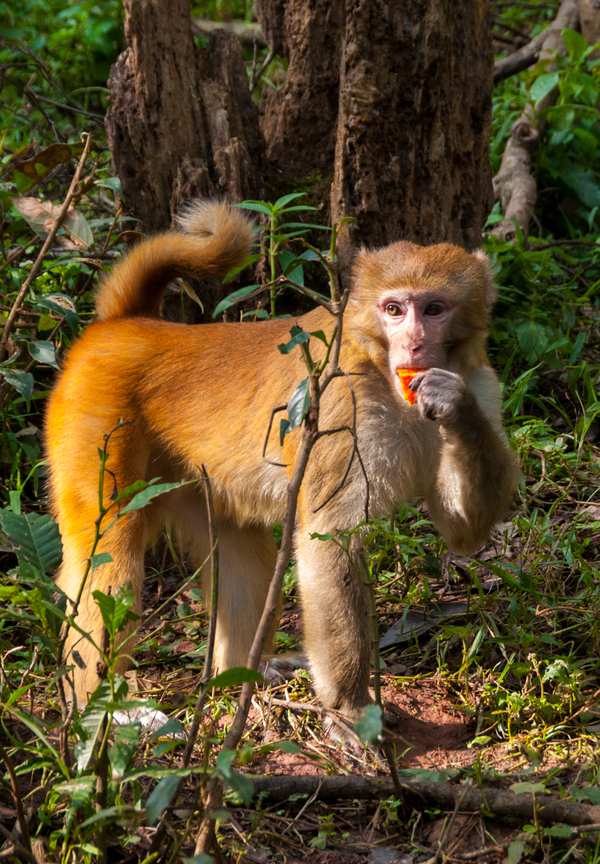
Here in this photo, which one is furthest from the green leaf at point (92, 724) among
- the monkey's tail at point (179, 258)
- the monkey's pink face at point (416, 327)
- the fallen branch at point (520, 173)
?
the fallen branch at point (520, 173)

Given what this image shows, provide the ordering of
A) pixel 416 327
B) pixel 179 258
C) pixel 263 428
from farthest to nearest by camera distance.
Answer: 1. pixel 179 258
2. pixel 263 428
3. pixel 416 327

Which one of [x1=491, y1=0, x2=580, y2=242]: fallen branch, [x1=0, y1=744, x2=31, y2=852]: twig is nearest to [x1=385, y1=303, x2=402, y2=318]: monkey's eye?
[x1=0, y1=744, x2=31, y2=852]: twig

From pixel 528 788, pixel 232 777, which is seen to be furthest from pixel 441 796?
pixel 232 777

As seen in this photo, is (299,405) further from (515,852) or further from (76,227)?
(76,227)

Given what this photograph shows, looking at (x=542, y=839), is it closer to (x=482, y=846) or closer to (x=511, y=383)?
(x=482, y=846)

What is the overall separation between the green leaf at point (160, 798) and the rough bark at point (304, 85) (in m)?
3.81

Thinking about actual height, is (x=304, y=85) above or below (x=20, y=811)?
above

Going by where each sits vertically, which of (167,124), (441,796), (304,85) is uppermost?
(304,85)

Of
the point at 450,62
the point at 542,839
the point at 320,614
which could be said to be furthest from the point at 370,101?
the point at 542,839

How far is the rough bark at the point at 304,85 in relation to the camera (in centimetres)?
453

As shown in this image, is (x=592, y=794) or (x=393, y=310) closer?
(x=592, y=794)

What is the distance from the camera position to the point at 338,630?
9.96ft

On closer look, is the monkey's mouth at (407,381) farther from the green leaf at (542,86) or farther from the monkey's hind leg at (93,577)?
the green leaf at (542,86)

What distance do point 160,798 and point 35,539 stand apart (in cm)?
90
